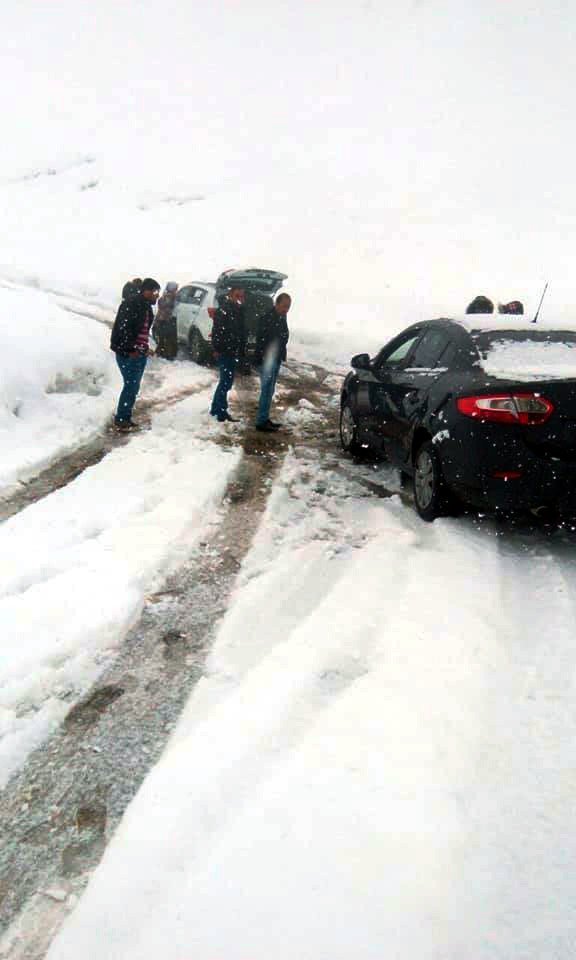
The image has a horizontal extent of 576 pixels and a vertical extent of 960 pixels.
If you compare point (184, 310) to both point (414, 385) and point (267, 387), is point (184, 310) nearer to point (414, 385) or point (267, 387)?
point (267, 387)

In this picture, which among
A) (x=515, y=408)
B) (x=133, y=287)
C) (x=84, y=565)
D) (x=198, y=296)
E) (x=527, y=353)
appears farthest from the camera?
(x=198, y=296)

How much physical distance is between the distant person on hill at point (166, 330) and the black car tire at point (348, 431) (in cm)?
689

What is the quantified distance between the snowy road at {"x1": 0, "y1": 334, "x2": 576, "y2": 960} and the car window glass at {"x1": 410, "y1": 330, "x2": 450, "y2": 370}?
5.48 feet

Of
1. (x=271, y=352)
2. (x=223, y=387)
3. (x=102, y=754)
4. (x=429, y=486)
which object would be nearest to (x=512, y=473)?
(x=429, y=486)

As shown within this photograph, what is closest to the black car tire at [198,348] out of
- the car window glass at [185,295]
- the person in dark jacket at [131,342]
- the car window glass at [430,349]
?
the car window glass at [185,295]

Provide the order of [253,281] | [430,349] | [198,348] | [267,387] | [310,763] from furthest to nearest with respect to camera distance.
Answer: [198,348], [253,281], [267,387], [430,349], [310,763]

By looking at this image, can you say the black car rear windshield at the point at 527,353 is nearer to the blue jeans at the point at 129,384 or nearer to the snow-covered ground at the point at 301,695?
the snow-covered ground at the point at 301,695

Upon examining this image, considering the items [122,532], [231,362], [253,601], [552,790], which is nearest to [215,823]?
[552,790]

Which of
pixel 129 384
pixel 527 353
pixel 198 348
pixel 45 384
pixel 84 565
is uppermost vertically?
pixel 527 353

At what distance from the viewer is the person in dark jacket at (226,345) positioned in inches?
362

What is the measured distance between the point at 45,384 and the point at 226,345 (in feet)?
7.71

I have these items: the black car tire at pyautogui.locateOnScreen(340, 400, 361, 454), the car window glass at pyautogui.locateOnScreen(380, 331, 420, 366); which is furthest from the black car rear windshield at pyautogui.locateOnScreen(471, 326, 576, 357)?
the black car tire at pyautogui.locateOnScreen(340, 400, 361, 454)

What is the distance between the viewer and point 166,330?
14203mm

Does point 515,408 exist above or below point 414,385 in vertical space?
above
